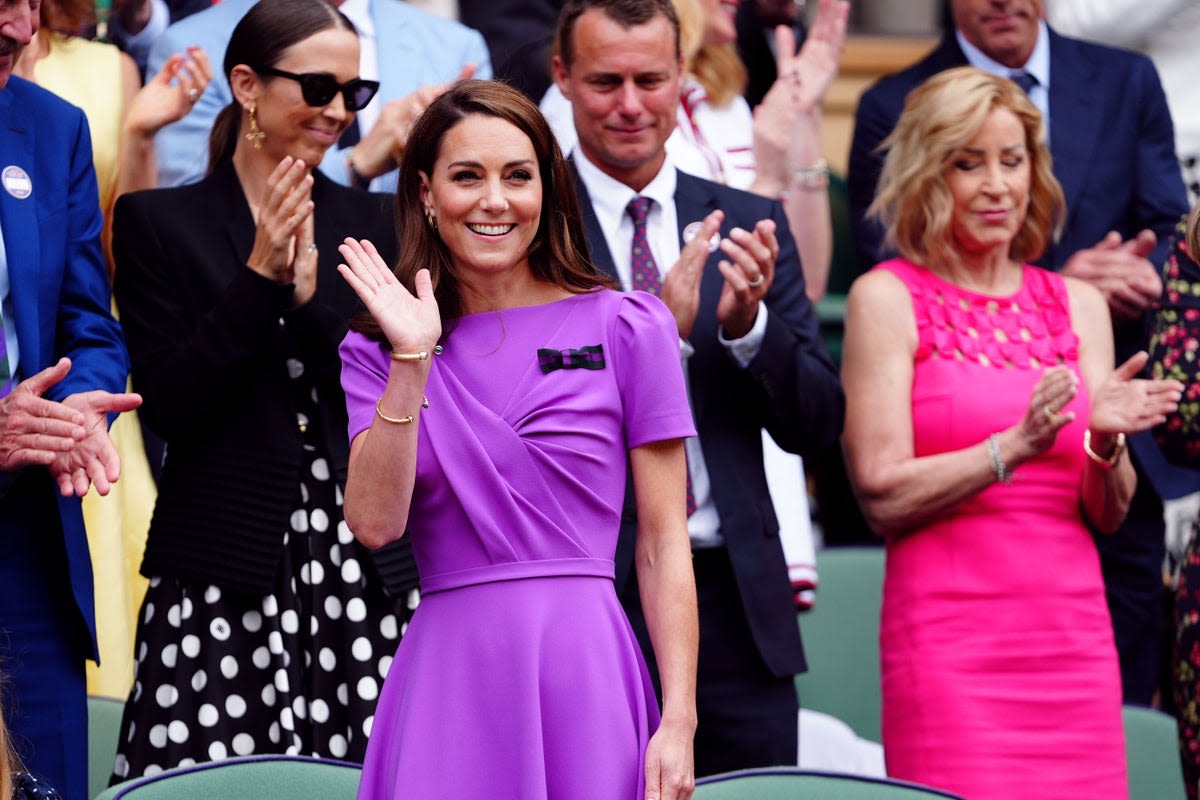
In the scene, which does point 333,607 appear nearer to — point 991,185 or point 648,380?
point 648,380

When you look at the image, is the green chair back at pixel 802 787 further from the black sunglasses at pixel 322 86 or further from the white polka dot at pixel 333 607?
the black sunglasses at pixel 322 86

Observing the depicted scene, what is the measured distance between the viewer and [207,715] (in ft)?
12.0

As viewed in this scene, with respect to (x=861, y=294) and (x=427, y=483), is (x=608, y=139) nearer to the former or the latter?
(x=861, y=294)

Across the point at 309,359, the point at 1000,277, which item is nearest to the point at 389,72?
the point at 309,359

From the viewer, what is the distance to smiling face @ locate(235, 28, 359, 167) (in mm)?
3893

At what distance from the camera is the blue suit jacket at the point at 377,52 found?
4.66 meters

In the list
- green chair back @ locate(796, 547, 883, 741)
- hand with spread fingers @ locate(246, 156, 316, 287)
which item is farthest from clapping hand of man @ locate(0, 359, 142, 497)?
green chair back @ locate(796, 547, 883, 741)

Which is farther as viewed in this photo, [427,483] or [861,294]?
[861,294]

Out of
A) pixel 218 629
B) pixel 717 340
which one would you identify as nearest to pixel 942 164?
pixel 717 340

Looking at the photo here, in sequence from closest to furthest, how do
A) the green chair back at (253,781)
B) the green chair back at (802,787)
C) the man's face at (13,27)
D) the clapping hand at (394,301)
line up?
the clapping hand at (394,301)
the green chair back at (253,781)
the green chair back at (802,787)
the man's face at (13,27)

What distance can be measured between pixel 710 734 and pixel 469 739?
1327mm

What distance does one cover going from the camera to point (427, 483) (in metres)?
2.95

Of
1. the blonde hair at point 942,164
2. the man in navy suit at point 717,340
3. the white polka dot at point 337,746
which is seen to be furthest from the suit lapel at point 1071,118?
the white polka dot at point 337,746

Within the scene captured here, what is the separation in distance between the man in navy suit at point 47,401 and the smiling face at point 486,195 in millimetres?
724
